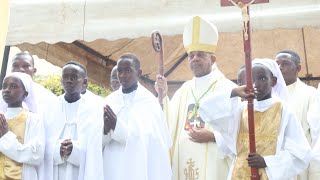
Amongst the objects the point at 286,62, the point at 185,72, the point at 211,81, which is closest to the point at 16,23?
the point at 211,81

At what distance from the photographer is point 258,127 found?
4.59 m

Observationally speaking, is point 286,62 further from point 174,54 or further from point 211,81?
point 174,54

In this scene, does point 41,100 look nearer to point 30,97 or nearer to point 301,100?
point 30,97

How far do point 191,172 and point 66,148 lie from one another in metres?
1.35

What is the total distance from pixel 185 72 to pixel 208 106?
18.5 ft

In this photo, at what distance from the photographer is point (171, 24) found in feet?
18.5

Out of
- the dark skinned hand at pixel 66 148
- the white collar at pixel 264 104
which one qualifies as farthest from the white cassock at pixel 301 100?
the dark skinned hand at pixel 66 148

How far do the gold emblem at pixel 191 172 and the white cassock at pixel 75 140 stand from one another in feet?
3.26

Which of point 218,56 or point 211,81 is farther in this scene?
point 218,56

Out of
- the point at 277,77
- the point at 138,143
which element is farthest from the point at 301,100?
the point at 138,143

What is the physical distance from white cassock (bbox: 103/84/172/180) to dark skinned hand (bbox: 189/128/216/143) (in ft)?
0.87

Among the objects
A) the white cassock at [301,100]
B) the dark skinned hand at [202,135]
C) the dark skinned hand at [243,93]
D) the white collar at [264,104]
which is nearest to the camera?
the dark skinned hand at [243,93]

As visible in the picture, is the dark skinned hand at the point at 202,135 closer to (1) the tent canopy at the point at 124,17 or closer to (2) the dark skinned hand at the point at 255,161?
(2) the dark skinned hand at the point at 255,161

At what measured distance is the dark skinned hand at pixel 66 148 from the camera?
16.0ft
